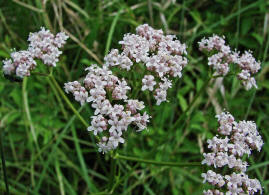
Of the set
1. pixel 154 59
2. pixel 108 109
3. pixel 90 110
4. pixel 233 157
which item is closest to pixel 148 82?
pixel 154 59

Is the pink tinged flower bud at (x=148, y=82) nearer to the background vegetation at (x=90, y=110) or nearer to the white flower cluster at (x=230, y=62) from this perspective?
the white flower cluster at (x=230, y=62)

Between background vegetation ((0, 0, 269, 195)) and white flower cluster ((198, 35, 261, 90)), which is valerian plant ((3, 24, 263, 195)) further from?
background vegetation ((0, 0, 269, 195))

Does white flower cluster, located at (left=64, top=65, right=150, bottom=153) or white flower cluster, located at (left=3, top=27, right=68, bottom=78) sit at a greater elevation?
white flower cluster, located at (left=3, top=27, right=68, bottom=78)

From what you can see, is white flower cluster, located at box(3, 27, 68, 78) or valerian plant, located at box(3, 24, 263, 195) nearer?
valerian plant, located at box(3, 24, 263, 195)

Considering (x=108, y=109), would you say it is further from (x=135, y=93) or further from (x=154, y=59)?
(x=154, y=59)

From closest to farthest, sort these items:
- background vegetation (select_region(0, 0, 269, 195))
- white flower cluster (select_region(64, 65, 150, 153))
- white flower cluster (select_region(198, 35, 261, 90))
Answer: white flower cluster (select_region(64, 65, 150, 153)) → white flower cluster (select_region(198, 35, 261, 90)) → background vegetation (select_region(0, 0, 269, 195))

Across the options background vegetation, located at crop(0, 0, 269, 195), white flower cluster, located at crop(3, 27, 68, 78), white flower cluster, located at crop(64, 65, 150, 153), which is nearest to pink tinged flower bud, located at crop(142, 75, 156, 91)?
white flower cluster, located at crop(64, 65, 150, 153)

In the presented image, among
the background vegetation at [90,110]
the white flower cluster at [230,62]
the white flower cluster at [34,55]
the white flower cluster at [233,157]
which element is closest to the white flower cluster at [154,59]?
the white flower cluster at [230,62]

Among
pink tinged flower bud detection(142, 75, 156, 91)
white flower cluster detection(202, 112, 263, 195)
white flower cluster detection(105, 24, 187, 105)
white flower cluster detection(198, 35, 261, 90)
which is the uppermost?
white flower cluster detection(198, 35, 261, 90)
